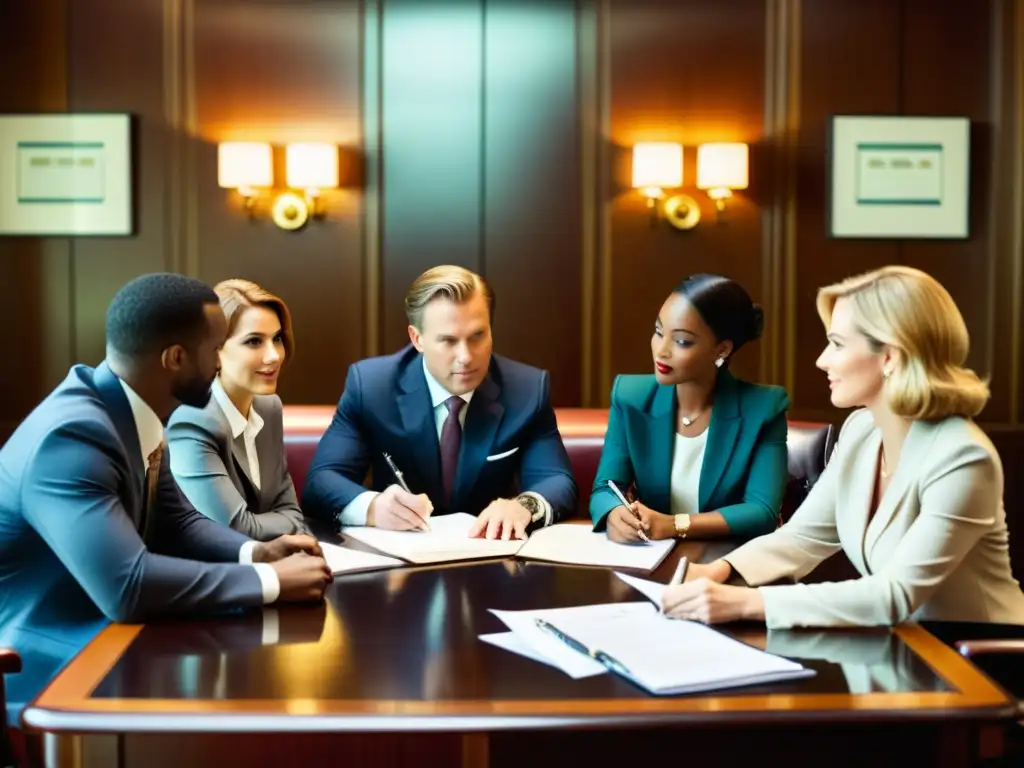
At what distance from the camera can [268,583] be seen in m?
2.02

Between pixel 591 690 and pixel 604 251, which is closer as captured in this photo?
pixel 591 690

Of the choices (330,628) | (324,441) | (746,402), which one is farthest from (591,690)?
(324,441)

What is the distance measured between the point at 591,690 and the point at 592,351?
4604mm

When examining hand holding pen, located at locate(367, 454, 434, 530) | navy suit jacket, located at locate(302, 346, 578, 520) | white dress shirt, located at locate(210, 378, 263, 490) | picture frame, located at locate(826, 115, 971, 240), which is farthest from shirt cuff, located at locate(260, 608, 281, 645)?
picture frame, located at locate(826, 115, 971, 240)

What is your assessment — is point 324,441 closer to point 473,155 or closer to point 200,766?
point 200,766

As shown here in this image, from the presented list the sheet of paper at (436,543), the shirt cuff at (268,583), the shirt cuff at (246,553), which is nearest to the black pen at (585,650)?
the shirt cuff at (268,583)

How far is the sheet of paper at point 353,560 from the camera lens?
7.70ft

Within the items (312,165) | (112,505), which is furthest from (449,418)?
(312,165)

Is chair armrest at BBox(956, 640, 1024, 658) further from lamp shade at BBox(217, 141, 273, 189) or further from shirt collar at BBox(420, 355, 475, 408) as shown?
lamp shade at BBox(217, 141, 273, 189)

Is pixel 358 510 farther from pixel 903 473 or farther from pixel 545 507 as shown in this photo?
pixel 903 473

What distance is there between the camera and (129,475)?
6.77ft

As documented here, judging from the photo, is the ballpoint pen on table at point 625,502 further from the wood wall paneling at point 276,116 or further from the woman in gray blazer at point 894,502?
the wood wall paneling at point 276,116

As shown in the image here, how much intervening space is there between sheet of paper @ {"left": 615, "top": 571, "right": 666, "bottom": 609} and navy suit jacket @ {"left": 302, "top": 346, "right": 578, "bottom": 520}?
954 millimetres

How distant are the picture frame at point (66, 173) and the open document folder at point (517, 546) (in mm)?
3809
